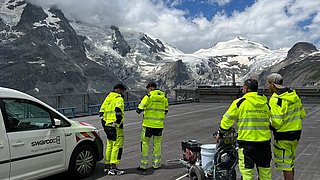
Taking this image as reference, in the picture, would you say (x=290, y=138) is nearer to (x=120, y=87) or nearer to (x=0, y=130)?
(x=120, y=87)

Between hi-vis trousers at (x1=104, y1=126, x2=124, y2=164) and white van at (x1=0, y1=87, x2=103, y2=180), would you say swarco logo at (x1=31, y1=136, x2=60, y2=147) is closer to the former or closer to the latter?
white van at (x1=0, y1=87, x2=103, y2=180)

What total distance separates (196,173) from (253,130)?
1.45m

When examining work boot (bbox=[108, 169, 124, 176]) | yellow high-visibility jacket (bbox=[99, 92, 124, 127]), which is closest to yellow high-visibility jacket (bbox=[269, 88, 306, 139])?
yellow high-visibility jacket (bbox=[99, 92, 124, 127])

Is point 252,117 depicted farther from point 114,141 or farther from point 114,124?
point 114,141

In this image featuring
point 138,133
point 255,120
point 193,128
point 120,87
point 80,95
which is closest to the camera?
point 255,120

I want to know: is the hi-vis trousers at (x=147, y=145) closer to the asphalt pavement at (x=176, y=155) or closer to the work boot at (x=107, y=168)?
the asphalt pavement at (x=176, y=155)

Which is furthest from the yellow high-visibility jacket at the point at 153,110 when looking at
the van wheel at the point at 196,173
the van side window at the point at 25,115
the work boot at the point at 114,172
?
the van side window at the point at 25,115

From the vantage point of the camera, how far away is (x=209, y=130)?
14742 millimetres

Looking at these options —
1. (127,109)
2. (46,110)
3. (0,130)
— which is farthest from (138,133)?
(127,109)

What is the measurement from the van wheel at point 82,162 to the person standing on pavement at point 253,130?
10.8 feet

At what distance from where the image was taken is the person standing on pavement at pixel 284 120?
520 centimetres

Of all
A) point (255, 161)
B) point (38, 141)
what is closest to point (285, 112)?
point (255, 161)

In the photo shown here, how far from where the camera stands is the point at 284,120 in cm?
525

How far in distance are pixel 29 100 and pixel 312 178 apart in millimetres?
5608
